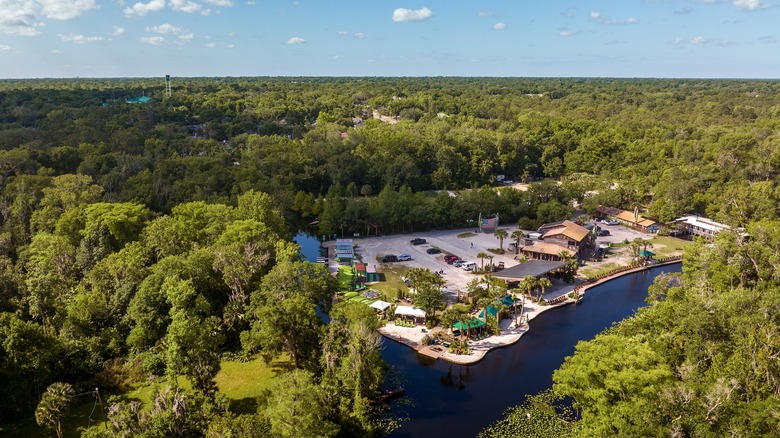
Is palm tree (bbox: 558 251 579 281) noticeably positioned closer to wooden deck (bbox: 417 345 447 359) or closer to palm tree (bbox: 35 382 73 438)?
wooden deck (bbox: 417 345 447 359)

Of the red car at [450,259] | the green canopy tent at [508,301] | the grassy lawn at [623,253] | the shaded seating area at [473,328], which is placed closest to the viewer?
the shaded seating area at [473,328]

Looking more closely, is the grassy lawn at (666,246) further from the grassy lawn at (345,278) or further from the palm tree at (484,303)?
the grassy lawn at (345,278)


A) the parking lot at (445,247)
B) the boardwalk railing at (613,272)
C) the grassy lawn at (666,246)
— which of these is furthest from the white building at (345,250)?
the grassy lawn at (666,246)

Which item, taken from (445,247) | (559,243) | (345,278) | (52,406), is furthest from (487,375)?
(559,243)

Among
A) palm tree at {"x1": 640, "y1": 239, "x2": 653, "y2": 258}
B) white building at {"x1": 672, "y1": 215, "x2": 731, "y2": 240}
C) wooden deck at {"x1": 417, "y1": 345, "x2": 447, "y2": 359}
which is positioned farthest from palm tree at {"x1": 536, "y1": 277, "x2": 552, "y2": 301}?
white building at {"x1": 672, "y1": 215, "x2": 731, "y2": 240}

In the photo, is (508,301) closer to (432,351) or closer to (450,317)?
(450,317)

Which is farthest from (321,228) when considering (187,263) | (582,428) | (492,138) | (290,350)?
(492,138)
